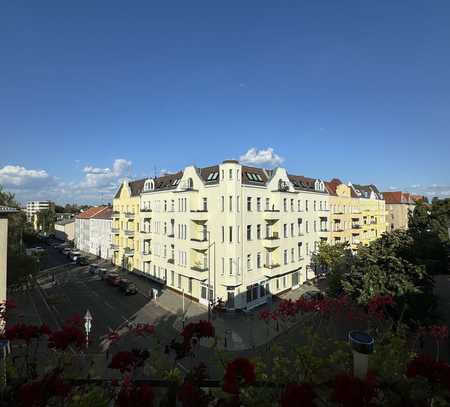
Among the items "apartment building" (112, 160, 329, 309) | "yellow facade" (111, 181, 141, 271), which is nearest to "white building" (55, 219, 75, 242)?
"yellow facade" (111, 181, 141, 271)

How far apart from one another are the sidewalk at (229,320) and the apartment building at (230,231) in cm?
97

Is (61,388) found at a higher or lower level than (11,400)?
higher

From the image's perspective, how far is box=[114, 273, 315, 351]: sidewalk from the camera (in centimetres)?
1959

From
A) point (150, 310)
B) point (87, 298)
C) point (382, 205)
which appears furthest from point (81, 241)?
point (382, 205)

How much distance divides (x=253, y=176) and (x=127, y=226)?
65.5 feet

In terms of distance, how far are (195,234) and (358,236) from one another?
2707cm

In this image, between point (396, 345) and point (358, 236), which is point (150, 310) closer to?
point (396, 345)

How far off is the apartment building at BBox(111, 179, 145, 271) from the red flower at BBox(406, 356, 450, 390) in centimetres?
3596

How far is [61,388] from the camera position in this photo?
328cm

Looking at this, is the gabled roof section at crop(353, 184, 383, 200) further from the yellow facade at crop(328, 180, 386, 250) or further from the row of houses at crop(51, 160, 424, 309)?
the row of houses at crop(51, 160, 424, 309)

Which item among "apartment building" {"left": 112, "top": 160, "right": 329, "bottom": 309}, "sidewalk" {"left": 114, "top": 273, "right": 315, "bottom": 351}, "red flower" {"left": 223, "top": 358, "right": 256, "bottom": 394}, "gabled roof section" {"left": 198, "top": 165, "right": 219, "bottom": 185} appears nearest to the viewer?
"red flower" {"left": 223, "top": 358, "right": 256, "bottom": 394}

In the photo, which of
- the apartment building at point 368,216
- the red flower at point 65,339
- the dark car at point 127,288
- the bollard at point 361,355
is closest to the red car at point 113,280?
the dark car at point 127,288

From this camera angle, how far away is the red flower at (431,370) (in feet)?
11.5

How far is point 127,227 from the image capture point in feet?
131
